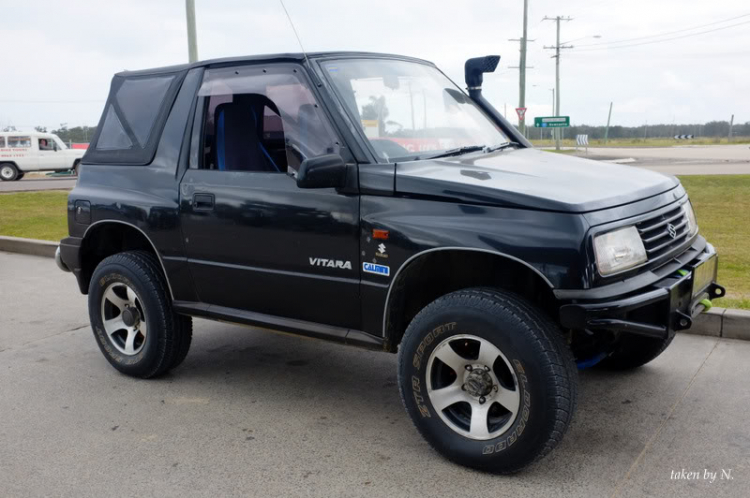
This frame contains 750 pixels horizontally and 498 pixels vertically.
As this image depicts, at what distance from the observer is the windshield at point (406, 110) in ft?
12.5

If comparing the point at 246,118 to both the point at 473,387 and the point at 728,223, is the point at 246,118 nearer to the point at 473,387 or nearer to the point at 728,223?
the point at 473,387

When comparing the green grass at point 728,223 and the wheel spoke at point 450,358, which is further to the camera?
the green grass at point 728,223

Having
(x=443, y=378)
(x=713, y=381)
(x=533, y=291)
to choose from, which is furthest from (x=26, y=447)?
(x=713, y=381)

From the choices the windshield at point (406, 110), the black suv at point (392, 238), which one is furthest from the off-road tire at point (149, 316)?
the windshield at point (406, 110)

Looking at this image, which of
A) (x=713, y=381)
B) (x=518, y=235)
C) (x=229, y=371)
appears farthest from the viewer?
(x=229, y=371)

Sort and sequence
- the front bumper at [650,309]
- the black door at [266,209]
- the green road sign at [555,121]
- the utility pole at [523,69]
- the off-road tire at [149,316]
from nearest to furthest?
the front bumper at [650,309] → the black door at [266,209] → the off-road tire at [149,316] → the utility pole at [523,69] → the green road sign at [555,121]

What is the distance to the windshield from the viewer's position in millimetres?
3805

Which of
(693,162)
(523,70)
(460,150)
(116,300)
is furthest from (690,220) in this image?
(523,70)

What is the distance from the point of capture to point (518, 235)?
313 centimetres

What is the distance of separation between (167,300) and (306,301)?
1.13 metres

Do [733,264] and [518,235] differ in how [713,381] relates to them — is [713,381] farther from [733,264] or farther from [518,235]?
[733,264]

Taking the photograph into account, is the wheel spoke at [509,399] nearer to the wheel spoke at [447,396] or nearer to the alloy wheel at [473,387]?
the alloy wheel at [473,387]

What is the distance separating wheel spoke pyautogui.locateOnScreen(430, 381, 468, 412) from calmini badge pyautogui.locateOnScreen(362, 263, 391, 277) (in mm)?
601

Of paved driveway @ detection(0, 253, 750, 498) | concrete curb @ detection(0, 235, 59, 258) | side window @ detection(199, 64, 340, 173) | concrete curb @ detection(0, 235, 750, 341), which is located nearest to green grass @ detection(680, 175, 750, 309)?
concrete curb @ detection(0, 235, 750, 341)
